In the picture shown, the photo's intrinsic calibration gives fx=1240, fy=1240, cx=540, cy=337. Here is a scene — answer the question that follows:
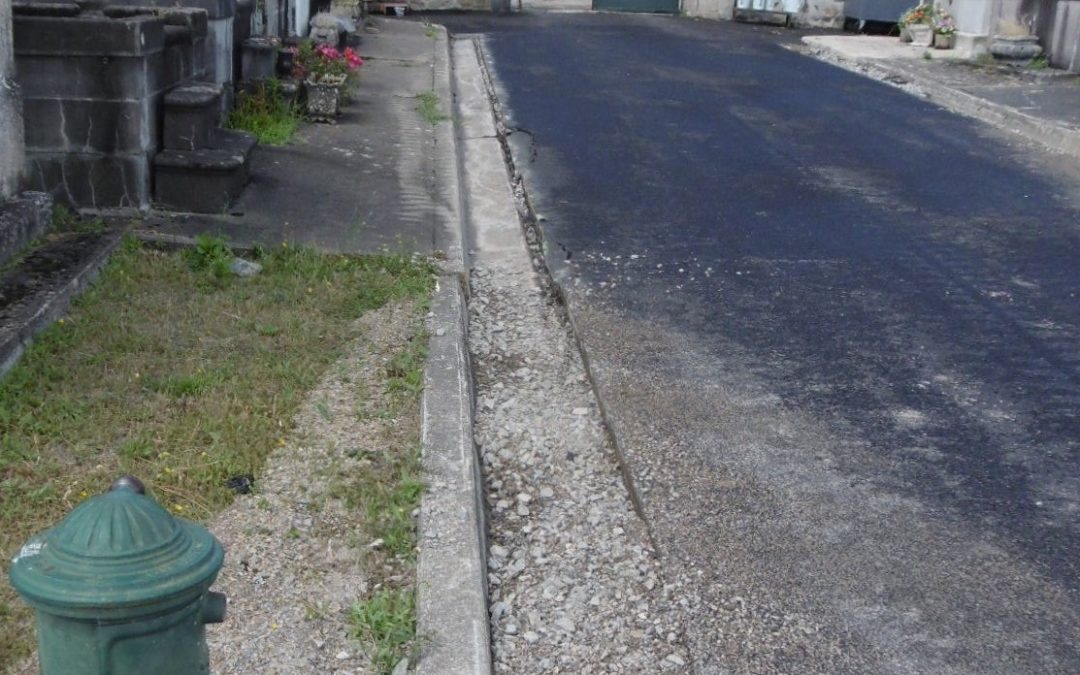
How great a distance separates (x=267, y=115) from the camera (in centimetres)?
1010

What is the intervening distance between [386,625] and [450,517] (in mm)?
664

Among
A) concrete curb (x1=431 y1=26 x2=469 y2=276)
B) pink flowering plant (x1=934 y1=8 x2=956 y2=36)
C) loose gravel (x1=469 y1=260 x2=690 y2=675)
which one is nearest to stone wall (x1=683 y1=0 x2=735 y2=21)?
pink flowering plant (x1=934 y1=8 x2=956 y2=36)

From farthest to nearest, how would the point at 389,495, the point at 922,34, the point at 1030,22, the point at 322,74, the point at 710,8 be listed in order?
the point at 710,8 < the point at 922,34 < the point at 1030,22 < the point at 322,74 < the point at 389,495

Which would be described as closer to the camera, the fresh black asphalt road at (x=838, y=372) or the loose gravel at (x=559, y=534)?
the loose gravel at (x=559, y=534)

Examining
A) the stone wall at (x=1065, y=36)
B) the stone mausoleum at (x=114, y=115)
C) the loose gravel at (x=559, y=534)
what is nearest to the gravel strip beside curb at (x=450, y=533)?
the loose gravel at (x=559, y=534)

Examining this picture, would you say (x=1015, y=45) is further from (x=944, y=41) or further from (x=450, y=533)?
(x=450, y=533)

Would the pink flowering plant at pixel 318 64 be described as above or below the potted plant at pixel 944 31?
below

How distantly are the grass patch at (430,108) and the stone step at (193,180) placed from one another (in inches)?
152

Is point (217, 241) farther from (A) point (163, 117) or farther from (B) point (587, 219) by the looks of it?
(B) point (587, 219)

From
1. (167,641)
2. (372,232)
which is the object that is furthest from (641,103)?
(167,641)

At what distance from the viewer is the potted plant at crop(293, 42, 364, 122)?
10.6 metres

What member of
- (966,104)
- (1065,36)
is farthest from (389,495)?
(1065,36)

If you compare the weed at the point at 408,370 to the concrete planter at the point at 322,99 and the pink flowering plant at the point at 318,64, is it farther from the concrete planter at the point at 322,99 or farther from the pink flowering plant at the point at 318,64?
the pink flowering plant at the point at 318,64

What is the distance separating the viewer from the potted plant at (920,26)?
1953 centimetres
